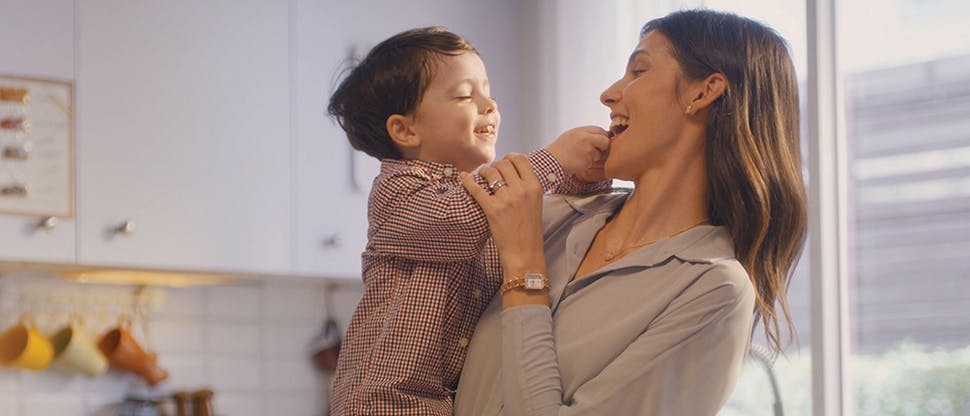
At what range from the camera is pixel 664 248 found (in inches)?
67.1

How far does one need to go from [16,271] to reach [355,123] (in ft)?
5.81

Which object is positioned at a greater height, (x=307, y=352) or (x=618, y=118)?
(x=618, y=118)

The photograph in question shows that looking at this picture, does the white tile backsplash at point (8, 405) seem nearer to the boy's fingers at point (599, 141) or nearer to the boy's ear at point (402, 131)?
the boy's ear at point (402, 131)

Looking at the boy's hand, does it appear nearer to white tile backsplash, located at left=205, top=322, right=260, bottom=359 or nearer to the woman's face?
the woman's face

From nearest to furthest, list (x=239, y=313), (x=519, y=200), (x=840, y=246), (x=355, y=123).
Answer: (x=519, y=200) → (x=355, y=123) → (x=840, y=246) → (x=239, y=313)

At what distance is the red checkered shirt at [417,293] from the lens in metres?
1.74

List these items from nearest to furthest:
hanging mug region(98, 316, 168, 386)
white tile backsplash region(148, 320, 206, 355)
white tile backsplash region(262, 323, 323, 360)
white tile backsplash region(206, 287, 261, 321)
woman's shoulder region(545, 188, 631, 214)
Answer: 1. woman's shoulder region(545, 188, 631, 214)
2. hanging mug region(98, 316, 168, 386)
3. white tile backsplash region(148, 320, 206, 355)
4. white tile backsplash region(206, 287, 261, 321)
5. white tile backsplash region(262, 323, 323, 360)

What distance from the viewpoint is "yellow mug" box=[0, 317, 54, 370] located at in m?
3.43

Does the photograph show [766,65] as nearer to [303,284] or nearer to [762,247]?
[762,247]

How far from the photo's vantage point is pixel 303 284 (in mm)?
3996

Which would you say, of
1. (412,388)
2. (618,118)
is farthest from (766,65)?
(412,388)

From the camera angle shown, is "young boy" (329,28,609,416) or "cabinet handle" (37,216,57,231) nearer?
"young boy" (329,28,609,416)

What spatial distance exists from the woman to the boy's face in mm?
201

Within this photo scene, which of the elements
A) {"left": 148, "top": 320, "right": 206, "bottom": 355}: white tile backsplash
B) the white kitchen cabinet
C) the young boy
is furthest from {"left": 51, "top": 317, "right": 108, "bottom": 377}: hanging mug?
the young boy
